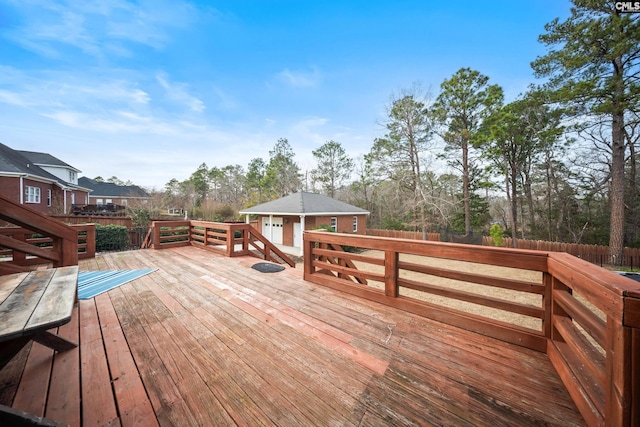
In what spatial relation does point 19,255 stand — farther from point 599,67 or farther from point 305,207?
point 599,67

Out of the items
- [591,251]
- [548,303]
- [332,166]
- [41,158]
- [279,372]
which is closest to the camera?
[279,372]

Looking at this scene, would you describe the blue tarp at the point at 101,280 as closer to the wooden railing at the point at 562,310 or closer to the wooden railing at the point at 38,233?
the wooden railing at the point at 38,233

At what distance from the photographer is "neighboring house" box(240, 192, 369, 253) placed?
43.7 feet

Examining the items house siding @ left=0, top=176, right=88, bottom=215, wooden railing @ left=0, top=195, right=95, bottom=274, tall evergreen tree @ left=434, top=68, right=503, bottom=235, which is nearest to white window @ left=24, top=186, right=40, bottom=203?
house siding @ left=0, top=176, right=88, bottom=215

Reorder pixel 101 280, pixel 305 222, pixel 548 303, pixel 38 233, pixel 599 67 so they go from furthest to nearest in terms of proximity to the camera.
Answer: pixel 305 222 → pixel 599 67 → pixel 101 280 → pixel 38 233 → pixel 548 303

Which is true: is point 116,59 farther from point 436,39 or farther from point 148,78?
point 436,39

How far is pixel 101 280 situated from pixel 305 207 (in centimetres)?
1004

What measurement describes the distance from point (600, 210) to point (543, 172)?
11.2ft

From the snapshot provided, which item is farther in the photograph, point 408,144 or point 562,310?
point 408,144

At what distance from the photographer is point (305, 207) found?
1332 cm

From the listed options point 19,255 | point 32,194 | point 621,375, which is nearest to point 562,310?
point 621,375

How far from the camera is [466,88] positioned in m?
14.4

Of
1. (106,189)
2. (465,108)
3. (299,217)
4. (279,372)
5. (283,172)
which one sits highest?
(465,108)

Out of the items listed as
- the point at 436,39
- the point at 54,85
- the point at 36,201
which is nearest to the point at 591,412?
the point at 436,39
